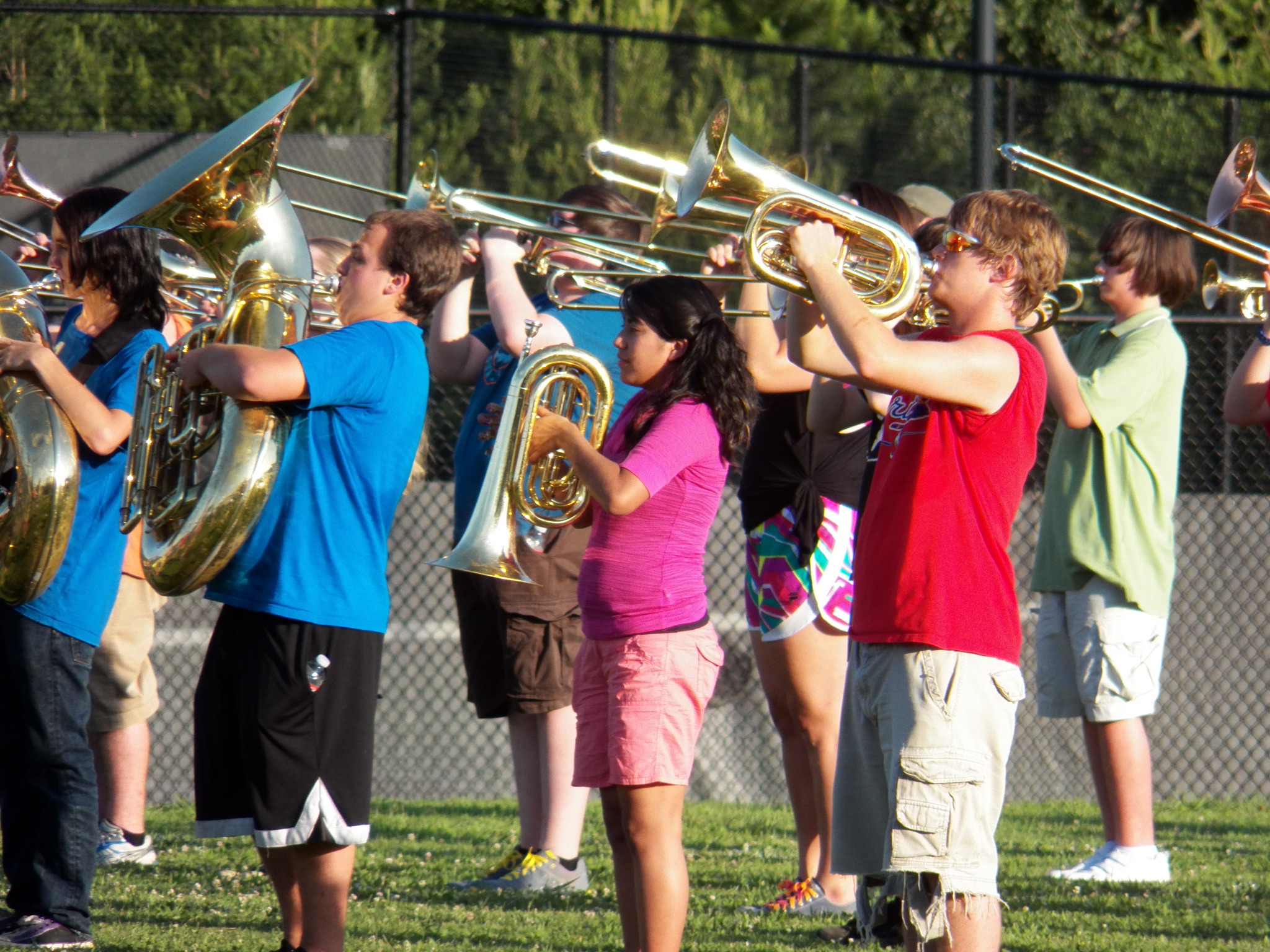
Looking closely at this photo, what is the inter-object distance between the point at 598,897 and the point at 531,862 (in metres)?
0.21

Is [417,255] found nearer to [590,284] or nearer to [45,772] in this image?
[590,284]

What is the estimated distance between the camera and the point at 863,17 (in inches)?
541

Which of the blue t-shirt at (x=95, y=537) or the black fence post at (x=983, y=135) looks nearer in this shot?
the blue t-shirt at (x=95, y=537)

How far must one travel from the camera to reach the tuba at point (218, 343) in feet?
9.70

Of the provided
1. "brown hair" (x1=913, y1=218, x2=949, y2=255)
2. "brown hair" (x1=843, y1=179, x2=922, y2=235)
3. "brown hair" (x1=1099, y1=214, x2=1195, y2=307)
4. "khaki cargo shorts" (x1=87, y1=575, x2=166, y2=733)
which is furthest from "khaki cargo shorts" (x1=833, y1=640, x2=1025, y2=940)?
"khaki cargo shorts" (x1=87, y1=575, x2=166, y2=733)

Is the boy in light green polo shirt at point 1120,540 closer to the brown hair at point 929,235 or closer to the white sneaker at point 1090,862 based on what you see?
the white sneaker at point 1090,862

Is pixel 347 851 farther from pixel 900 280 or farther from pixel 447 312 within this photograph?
pixel 447 312

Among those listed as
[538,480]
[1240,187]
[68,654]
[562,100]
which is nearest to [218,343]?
[538,480]

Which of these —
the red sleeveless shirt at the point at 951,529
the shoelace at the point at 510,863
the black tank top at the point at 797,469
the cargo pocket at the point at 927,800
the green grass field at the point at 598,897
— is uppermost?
the black tank top at the point at 797,469

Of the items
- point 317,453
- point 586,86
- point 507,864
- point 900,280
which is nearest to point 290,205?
point 317,453

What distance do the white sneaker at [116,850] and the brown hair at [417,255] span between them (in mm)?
2187

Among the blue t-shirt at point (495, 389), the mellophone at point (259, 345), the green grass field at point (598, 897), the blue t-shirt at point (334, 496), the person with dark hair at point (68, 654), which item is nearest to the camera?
the mellophone at point (259, 345)

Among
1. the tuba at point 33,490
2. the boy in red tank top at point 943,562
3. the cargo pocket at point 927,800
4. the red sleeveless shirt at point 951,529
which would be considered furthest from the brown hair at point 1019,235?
the tuba at point 33,490

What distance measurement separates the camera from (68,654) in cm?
343
